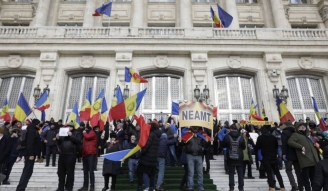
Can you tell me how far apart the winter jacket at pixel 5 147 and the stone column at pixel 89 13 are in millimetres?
17157

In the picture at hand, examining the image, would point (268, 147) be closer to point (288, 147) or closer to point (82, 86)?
point (288, 147)

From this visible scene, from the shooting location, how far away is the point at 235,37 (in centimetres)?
A: 1862

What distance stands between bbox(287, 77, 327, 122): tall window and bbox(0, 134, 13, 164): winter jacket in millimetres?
17539

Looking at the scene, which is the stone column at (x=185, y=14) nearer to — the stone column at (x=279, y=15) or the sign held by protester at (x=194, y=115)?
the stone column at (x=279, y=15)

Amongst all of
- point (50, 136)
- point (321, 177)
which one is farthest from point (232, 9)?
point (321, 177)

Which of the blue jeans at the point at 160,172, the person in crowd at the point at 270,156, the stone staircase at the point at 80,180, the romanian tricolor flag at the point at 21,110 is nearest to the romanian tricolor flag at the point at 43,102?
the romanian tricolor flag at the point at 21,110

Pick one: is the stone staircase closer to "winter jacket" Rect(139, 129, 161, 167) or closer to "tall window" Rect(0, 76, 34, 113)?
"winter jacket" Rect(139, 129, 161, 167)

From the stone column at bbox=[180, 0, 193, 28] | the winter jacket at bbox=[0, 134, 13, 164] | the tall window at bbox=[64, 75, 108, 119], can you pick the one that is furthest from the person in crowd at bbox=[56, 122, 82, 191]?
the stone column at bbox=[180, 0, 193, 28]

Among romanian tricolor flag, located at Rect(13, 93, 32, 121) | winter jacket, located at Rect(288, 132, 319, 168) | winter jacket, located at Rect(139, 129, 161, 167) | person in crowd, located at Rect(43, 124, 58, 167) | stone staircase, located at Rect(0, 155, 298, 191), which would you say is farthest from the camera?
romanian tricolor flag, located at Rect(13, 93, 32, 121)

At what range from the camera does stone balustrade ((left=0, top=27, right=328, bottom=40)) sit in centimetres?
1845

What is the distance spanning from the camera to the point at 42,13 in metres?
23.9

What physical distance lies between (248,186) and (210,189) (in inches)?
52.5

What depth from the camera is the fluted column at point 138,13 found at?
23391 mm

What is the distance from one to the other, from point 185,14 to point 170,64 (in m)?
7.35
